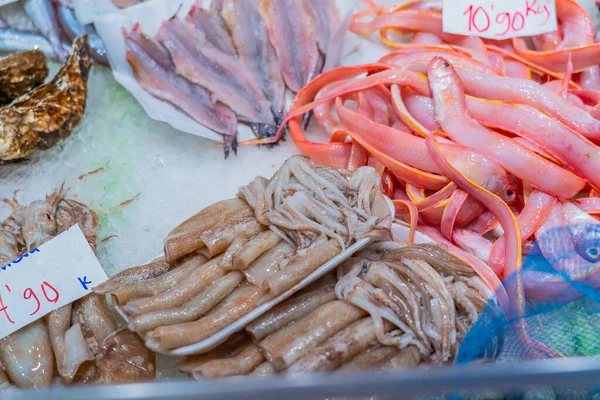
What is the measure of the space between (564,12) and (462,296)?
1.75 m

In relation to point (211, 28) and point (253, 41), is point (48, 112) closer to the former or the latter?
point (211, 28)

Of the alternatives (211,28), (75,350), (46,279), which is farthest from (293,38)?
(75,350)

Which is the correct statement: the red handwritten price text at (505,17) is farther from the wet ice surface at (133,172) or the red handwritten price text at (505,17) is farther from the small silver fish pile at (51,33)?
the small silver fish pile at (51,33)

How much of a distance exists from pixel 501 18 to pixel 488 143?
82 centimetres


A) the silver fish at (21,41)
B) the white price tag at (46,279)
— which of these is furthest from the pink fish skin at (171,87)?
the white price tag at (46,279)

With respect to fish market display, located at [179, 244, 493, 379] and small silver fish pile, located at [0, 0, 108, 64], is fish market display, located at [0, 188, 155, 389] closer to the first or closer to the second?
fish market display, located at [179, 244, 493, 379]

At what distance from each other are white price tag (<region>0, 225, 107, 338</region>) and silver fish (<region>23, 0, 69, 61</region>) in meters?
1.35

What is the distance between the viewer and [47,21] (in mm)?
2711

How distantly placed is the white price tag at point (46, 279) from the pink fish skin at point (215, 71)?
3.36 ft

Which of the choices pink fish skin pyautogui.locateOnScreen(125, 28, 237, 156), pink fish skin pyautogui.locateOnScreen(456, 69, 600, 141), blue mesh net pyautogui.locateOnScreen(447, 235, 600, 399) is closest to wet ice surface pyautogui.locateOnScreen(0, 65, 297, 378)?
pink fish skin pyautogui.locateOnScreen(125, 28, 237, 156)

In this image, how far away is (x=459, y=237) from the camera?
2.01 m

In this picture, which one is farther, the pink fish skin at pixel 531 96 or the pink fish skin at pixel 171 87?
the pink fish skin at pixel 171 87

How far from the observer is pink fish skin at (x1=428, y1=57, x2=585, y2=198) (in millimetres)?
1968

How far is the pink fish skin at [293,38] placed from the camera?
2.59 metres
